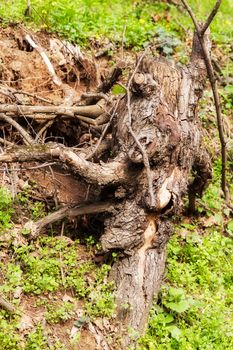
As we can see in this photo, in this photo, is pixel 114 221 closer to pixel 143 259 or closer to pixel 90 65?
pixel 143 259

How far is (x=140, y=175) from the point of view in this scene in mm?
4477

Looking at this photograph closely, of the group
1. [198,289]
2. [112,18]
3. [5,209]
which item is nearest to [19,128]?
[5,209]

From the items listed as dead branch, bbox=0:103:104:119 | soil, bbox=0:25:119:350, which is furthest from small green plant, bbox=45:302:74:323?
dead branch, bbox=0:103:104:119

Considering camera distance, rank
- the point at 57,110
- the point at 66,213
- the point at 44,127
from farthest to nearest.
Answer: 1. the point at 44,127
2. the point at 57,110
3. the point at 66,213

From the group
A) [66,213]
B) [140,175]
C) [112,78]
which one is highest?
[112,78]

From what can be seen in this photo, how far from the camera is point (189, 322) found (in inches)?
179

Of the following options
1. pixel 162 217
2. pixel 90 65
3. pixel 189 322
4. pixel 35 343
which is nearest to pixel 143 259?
pixel 162 217

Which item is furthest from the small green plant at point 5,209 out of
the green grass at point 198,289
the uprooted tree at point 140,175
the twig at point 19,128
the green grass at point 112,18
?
the green grass at point 112,18

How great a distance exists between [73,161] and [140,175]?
0.62m

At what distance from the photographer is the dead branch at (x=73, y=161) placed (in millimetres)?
4047

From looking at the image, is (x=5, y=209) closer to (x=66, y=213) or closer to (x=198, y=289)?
(x=66, y=213)

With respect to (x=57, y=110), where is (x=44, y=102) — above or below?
below

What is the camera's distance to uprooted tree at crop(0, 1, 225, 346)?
430cm

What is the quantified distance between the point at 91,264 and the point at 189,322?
931 millimetres
